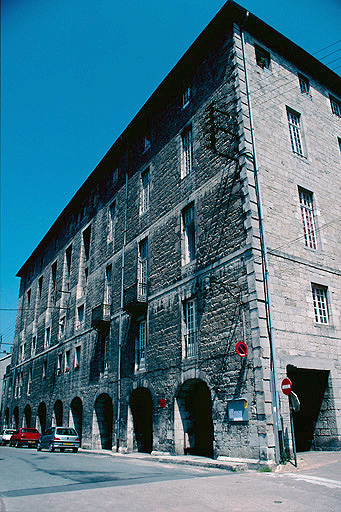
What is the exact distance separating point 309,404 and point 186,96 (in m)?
13.4

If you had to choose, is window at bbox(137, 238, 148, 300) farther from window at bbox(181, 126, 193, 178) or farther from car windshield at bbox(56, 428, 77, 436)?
car windshield at bbox(56, 428, 77, 436)

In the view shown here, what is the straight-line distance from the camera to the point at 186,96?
61.4 ft

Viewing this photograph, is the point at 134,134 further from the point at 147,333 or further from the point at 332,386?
the point at 332,386

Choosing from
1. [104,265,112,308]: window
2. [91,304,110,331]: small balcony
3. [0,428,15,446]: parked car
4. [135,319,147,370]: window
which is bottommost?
[0,428,15,446]: parked car

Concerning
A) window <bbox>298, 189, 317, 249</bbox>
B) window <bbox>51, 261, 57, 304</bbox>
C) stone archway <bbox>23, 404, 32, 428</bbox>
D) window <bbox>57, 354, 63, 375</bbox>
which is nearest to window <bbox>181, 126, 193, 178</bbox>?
window <bbox>298, 189, 317, 249</bbox>

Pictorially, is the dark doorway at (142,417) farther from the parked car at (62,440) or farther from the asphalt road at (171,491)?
the asphalt road at (171,491)

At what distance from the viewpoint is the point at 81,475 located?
9.91 meters

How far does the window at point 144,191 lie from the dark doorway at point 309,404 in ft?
34.5

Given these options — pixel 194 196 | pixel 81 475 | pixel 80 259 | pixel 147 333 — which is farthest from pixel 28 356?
pixel 81 475

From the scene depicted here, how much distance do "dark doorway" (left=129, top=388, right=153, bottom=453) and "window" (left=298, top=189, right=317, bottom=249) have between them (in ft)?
29.9

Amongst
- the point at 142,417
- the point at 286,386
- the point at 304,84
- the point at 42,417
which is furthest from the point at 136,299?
the point at 42,417

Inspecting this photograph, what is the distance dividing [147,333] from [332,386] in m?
7.49

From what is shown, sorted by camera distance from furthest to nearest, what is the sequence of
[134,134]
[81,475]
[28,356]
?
[28,356] → [134,134] → [81,475]

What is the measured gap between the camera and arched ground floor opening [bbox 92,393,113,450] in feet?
70.4
